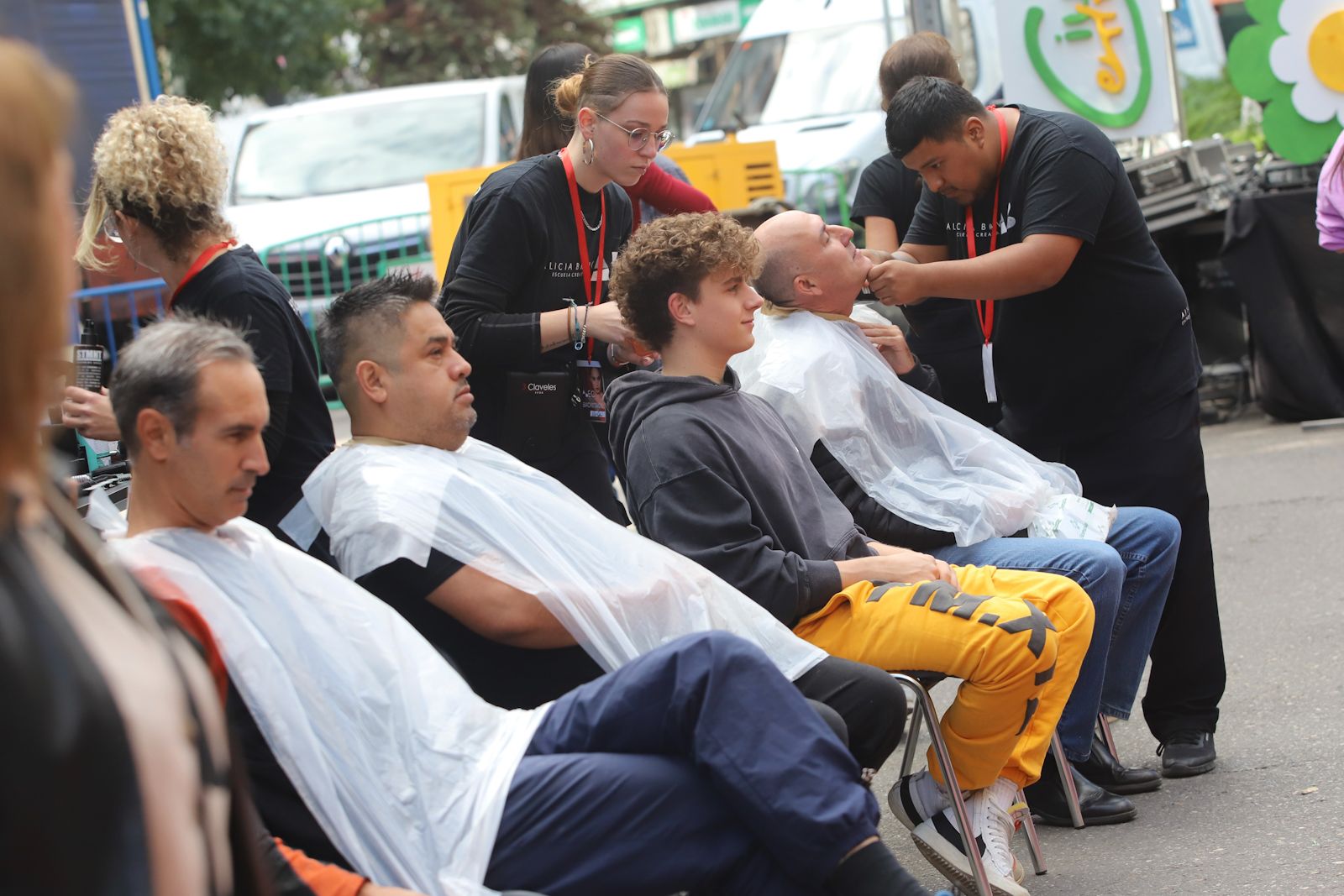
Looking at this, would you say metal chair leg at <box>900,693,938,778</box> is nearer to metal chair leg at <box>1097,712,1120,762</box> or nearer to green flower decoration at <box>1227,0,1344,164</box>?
metal chair leg at <box>1097,712,1120,762</box>

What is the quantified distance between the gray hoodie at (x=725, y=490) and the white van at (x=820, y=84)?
22.4ft

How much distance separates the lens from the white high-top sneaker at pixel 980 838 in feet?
10.6

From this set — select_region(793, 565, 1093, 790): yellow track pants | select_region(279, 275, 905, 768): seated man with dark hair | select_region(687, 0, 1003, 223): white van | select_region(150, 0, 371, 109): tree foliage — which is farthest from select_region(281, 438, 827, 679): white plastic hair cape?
select_region(150, 0, 371, 109): tree foliage

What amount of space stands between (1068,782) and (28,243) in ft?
9.94

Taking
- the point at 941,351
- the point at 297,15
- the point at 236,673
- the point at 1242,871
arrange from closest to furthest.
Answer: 1. the point at 236,673
2. the point at 1242,871
3. the point at 941,351
4. the point at 297,15

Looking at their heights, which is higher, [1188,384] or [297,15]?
[297,15]

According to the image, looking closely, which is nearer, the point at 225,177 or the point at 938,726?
the point at 938,726

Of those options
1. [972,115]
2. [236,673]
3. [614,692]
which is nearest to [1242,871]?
[614,692]

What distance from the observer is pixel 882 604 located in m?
3.19

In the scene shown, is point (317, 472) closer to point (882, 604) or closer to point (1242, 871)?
point (882, 604)

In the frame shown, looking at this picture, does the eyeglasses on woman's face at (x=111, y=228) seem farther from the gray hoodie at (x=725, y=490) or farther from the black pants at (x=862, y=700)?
the black pants at (x=862, y=700)

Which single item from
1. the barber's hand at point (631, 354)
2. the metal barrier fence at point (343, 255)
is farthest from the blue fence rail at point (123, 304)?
the barber's hand at point (631, 354)

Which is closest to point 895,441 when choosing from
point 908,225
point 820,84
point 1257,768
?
point 1257,768

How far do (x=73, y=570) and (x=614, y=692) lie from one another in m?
1.26
